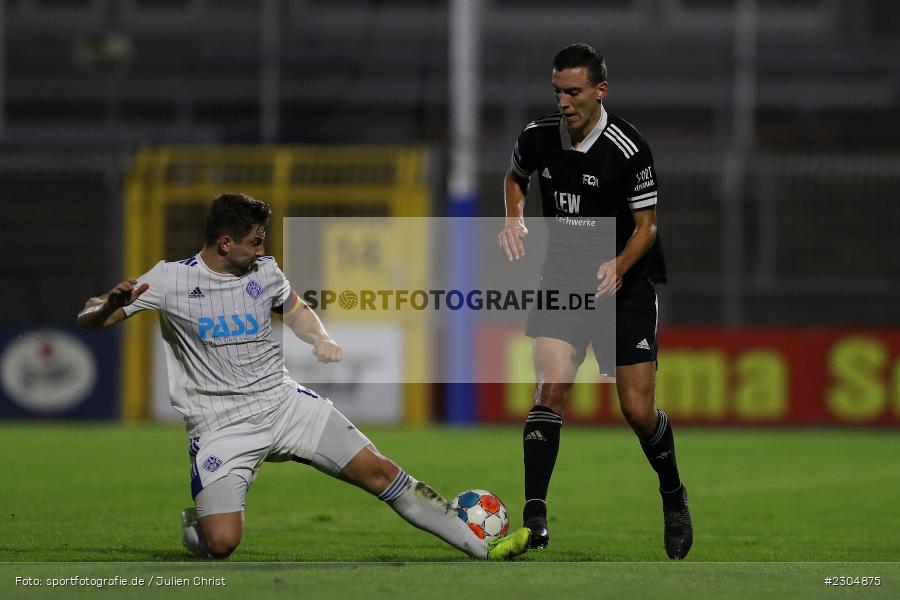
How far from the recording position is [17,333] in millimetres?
16516

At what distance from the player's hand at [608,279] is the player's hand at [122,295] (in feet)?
6.33

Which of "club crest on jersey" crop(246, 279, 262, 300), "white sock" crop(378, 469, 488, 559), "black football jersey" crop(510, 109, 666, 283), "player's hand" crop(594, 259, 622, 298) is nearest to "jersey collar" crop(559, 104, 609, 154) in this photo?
"black football jersey" crop(510, 109, 666, 283)

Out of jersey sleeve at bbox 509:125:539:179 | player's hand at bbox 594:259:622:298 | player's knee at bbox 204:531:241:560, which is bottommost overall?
player's knee at bbox 204:531:241:560

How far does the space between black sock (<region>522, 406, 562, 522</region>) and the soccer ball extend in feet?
0.47

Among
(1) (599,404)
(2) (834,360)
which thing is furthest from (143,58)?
(2) (834,360)

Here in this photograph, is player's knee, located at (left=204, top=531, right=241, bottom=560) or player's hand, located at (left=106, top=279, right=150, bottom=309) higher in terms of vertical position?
player's hand, located at (left=106, top=279, right=150, bottom=309)

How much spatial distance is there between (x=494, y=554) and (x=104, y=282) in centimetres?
1244

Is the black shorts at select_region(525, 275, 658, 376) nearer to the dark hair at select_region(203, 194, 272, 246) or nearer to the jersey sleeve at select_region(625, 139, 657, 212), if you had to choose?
the jersey sleeve at select_region(625, 139, 657, 212)

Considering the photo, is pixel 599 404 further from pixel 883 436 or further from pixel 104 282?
pixel 104 282

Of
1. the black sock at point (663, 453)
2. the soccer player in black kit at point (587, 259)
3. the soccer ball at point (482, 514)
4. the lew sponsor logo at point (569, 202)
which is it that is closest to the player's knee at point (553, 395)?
the soccer player in black kit at point (587, 259)

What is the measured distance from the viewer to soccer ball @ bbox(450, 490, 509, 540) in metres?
6.26

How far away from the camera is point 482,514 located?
630 centimetres

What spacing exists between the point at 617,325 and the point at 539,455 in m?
0.68

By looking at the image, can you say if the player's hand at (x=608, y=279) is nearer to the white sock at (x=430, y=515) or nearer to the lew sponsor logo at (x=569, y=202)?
the lew sponsor logo at (x=569, y=202)
